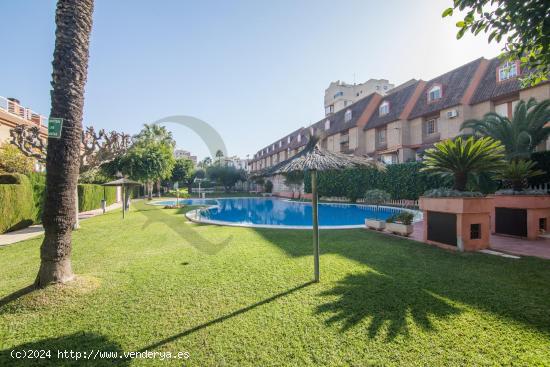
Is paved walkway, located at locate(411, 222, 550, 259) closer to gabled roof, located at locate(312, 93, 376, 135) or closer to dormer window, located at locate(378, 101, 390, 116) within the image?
dormer window, located at locate(378, 101, 390, 116)

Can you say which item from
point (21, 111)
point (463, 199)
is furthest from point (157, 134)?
point (463, 199)

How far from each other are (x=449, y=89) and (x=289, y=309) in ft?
90.6

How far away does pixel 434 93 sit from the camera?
25.0m

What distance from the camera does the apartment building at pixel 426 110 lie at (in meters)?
19.8

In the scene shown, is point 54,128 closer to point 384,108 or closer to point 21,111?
point 21,111

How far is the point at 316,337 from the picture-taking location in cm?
327

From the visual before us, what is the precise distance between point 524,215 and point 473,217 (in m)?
3.20

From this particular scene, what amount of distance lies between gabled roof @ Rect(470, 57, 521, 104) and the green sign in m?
25.8

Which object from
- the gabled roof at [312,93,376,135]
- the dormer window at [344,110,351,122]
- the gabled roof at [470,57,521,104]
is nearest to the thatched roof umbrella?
the gabled roof at [470,57,521,104]

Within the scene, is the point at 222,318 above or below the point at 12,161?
below

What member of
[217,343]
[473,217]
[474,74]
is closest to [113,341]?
[217,343]

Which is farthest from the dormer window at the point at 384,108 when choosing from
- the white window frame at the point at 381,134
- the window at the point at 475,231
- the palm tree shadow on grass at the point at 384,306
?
the palm tree shadow on grass at the point at 384,306

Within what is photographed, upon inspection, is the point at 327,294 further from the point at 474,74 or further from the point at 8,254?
the point at 474,74

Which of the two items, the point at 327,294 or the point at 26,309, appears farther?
the point at 327,294
